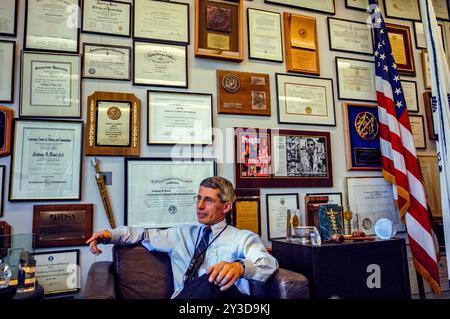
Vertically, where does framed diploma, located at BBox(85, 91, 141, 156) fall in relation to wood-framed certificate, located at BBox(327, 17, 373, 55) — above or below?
below

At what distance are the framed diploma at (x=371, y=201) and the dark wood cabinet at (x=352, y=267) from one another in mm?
516

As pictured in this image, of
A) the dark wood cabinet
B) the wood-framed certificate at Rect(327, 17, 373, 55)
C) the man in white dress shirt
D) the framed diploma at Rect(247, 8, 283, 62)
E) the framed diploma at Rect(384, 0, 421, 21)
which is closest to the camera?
the man in white dress shirt

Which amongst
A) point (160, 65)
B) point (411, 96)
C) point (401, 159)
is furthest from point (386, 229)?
point (160, 65)

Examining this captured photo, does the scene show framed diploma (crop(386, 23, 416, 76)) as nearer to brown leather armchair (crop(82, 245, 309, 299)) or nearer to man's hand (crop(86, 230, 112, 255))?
brown leather armchair (crop(82, 245, 309, 299))

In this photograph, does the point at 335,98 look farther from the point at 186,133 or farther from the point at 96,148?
the point at 96,148

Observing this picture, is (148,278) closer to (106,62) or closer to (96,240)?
(96,240)

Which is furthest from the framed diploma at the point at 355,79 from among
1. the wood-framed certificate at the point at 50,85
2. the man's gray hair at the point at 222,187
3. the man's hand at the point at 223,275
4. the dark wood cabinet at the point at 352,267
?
the wood-framed certificate at the point at 50,85

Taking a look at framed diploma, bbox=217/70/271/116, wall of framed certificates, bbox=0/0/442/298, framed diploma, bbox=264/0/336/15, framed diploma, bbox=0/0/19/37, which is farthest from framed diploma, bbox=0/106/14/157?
framed diploma, bbox=264/0/336/15

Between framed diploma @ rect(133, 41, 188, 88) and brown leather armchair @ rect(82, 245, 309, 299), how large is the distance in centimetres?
114

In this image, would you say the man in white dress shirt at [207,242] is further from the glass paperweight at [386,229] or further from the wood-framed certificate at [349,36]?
the wood-framed certificate at [349,36]

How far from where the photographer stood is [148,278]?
188 centimetres

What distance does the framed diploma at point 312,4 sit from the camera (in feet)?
9.07

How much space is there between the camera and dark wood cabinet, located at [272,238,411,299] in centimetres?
191
